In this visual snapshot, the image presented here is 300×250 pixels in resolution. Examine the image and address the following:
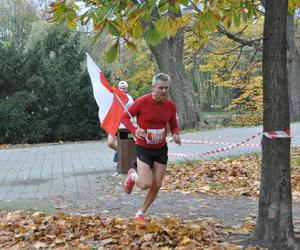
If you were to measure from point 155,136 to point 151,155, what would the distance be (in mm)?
261

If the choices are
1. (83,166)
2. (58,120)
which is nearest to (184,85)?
(58,120)

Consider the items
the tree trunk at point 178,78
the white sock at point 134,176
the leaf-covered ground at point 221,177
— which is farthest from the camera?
the tree trunk at point 178,78

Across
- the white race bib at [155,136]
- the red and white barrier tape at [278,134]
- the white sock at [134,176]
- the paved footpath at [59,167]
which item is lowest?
the paved footpath at [59,167]

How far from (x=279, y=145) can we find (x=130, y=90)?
36.1 m

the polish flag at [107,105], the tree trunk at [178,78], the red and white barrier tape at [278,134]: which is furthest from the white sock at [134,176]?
the tree trunk at [178,78]

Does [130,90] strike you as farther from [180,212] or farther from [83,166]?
[180,212]

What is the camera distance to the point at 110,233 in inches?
241

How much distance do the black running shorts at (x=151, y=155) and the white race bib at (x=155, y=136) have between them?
4.9 inches

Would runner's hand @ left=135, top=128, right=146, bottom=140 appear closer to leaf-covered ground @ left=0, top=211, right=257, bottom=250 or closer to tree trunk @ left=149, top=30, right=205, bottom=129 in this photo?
leaf-covered ground @ left=0, top=211, right=257, bottom=250

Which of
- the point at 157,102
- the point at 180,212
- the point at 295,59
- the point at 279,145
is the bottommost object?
the point at 180,212

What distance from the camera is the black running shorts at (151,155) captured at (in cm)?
699

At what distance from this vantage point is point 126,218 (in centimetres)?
734

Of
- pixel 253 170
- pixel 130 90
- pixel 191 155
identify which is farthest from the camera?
pixel 130 90

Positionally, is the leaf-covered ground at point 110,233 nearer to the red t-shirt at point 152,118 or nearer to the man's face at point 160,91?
the red t-shirt at point 152,118
